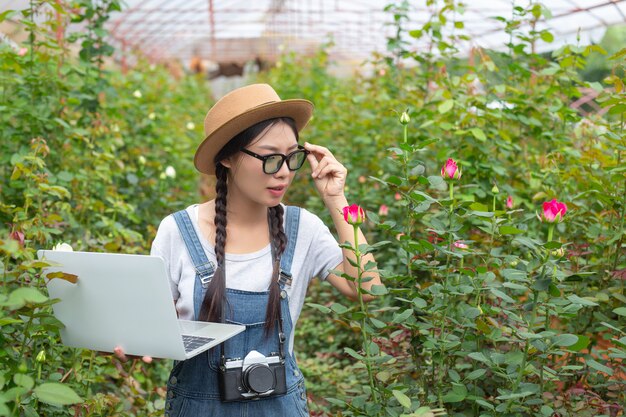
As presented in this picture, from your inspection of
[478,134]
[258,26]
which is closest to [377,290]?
[478,134]

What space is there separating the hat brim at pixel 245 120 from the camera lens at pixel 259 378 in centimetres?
53

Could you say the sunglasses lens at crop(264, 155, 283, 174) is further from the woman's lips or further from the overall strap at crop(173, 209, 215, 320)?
the overall strap at crop(173, 209, 215, 320)

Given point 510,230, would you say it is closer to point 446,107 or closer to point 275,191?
point 275,191

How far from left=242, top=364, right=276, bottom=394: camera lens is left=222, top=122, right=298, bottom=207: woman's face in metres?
0.38

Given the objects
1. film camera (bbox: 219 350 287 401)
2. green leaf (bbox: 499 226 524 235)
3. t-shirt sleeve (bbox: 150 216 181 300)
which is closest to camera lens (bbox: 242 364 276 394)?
film camera (bbox: 219 350 287 401)

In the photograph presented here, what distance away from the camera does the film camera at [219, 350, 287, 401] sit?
5.54 ft

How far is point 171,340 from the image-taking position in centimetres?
147

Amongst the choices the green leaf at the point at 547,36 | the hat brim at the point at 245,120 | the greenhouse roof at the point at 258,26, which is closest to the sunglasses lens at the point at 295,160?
the hat brim at the point at 245,120

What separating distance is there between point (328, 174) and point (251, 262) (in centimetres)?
28

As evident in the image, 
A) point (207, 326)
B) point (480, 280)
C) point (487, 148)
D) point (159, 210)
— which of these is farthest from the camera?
point (159, 210)

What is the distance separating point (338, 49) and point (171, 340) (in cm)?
1426

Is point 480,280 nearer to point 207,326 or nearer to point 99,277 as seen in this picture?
point 207,326

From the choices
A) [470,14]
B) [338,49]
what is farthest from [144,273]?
[338,49]

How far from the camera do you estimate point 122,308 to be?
1.51m
